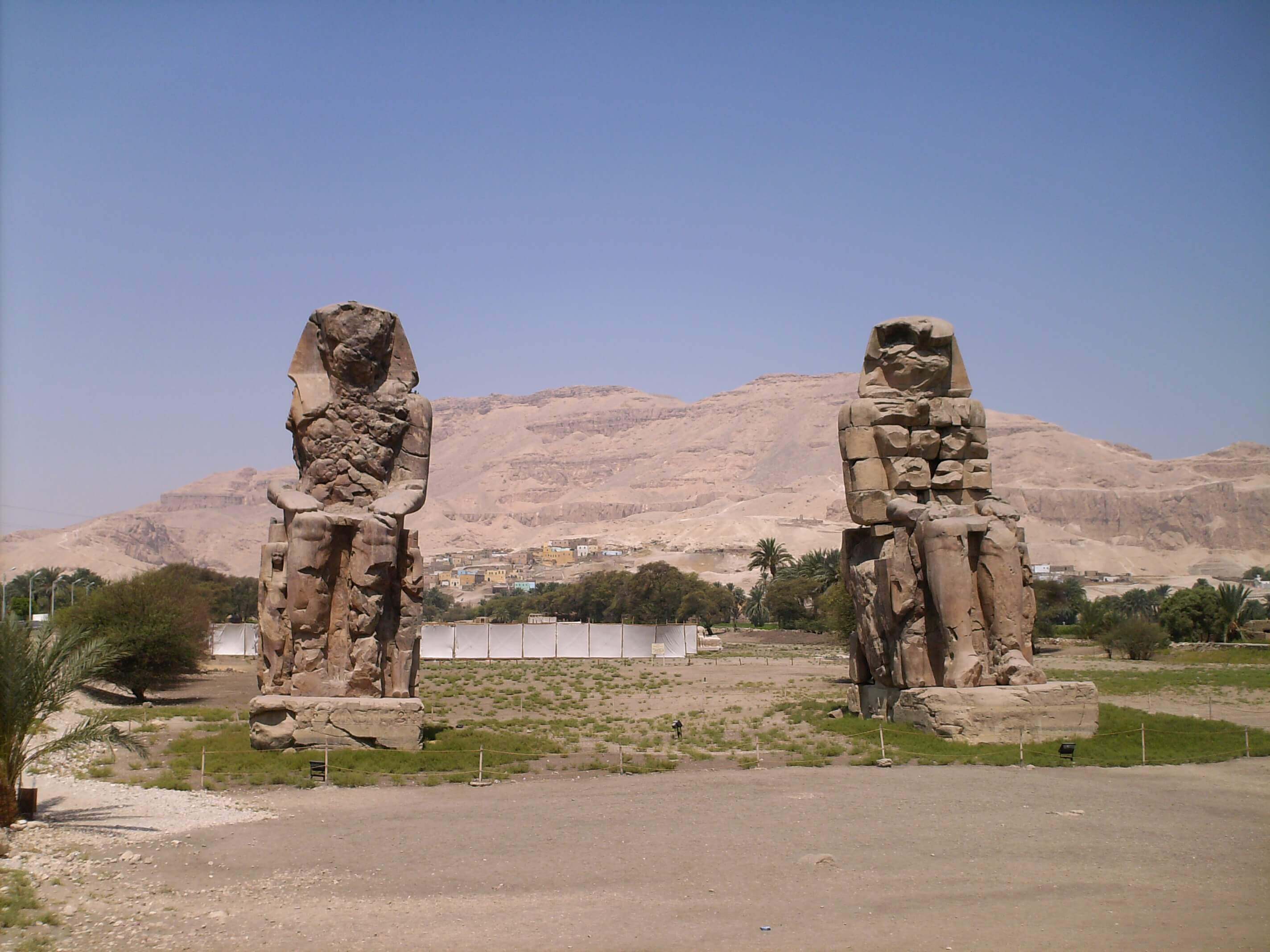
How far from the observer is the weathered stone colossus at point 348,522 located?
12859mm

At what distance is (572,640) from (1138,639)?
58.0ft

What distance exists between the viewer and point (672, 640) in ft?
132

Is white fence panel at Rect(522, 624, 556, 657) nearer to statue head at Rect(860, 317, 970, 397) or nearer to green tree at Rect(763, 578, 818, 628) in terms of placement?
statue head at Rect(860, 317, 970, 397)

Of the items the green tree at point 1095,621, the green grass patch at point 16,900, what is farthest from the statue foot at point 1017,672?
the green tree at point 1095,621

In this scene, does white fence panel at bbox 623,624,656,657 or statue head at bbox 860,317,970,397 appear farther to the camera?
white fence panel at bbox 623,624,656,657

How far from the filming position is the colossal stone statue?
1365cm

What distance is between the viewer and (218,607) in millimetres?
52344

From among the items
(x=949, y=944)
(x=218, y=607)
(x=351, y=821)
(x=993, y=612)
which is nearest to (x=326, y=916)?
(x=351, y=821)

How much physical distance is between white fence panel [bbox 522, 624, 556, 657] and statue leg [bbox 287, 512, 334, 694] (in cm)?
2461

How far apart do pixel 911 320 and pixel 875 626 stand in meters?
4.16

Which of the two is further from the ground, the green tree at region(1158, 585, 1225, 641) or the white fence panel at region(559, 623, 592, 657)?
the green tree at region(1158, 585, 1225, 641)

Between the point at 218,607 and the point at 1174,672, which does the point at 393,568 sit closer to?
the point at 1174,672

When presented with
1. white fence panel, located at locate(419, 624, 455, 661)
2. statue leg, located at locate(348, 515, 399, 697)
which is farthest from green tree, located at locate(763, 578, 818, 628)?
statue leg, located at locate(348, 515, 399, 697)

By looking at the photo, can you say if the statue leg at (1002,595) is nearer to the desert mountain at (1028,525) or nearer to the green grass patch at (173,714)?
the green grass patch at (173,714)
